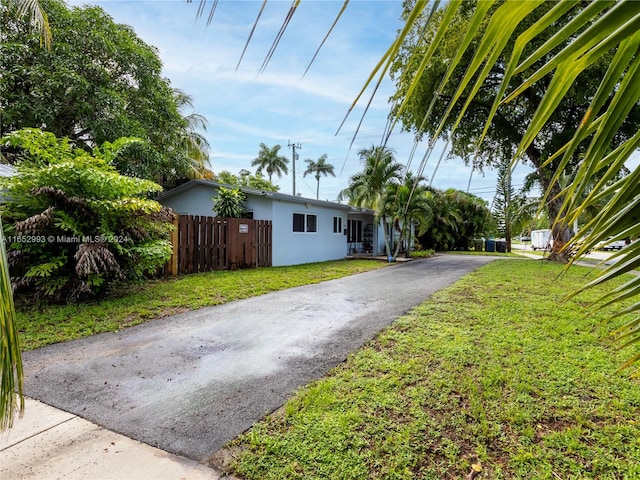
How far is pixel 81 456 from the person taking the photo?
2154 mm

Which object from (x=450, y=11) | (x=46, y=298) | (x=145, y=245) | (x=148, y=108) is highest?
(x=148, y=108)

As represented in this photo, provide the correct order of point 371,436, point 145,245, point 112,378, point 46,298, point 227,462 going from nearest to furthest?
point 227,462 → point 371,436 → point 112,378 → point 46,298 → point 145,245

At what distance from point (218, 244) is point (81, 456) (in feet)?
29.7

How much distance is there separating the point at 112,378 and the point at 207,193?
11.4 m

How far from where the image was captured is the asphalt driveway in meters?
2.54

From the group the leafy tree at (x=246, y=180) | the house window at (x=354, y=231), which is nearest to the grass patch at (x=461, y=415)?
the house window at (x=354, y=231)

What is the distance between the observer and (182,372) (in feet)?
11.2

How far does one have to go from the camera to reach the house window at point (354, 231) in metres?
19.5

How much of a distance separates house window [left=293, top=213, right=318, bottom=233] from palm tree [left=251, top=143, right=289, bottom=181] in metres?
24.5

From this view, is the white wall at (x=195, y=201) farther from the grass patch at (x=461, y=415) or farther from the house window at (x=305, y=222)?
the grass patch at (x=461, y=415)

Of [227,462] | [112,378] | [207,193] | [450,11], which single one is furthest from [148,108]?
[450,11]

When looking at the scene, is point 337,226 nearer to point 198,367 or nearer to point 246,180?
point 198,367

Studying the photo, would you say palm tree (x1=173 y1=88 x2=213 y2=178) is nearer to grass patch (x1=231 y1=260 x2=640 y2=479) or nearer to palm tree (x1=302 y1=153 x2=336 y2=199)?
grass patch (x1=231 y1=260 x2=640 y2=479)

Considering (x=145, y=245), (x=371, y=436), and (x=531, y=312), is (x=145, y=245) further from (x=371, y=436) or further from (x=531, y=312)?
(x=531, y=312)
